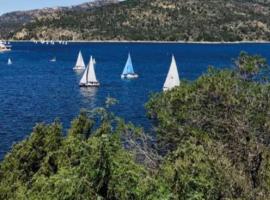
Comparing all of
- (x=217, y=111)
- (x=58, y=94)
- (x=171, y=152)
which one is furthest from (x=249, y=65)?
(x=58, y=94)

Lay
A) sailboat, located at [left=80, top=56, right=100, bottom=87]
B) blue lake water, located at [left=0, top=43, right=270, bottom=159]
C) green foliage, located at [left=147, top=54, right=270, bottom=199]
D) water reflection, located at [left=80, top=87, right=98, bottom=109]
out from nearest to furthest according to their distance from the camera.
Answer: green foliage, located at [left=147, top=54, right=270, bottom=199] → blue lake water, located at [left=0, top=43, right=270, bottom=159] → water reflection, located at [left=80, top=87, right=98, bottom=109] → sailboat, located at [left=80, top=56, right=100, bottom=87]

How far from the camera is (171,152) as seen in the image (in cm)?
2584

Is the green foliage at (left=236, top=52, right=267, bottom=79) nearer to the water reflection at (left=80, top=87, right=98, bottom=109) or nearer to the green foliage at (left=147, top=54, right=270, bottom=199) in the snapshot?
the green foliage at (left=147, top=54, right=270, bottom=199)

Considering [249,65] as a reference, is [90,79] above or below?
below

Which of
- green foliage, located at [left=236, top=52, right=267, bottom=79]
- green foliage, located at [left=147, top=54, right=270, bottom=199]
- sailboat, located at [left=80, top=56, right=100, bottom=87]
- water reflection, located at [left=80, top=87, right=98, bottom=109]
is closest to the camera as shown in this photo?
green foliage, located at [left=147, top=54, right=270, bottom=199]

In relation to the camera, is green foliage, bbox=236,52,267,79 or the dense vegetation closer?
the dense vegetation

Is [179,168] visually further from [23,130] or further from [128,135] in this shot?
[23,130]

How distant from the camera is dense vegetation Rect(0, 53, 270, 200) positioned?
16.1m

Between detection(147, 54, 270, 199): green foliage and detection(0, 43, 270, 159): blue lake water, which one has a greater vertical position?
detection(147, 54, 270, 199): green foliage

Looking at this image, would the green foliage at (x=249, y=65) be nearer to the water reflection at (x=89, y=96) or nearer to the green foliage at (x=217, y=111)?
the green foliage at (x=217, y=111)

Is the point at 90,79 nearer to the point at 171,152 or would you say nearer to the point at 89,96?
the point at 89,96

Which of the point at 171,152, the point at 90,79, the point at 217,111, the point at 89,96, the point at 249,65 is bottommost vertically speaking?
the point at 89,96

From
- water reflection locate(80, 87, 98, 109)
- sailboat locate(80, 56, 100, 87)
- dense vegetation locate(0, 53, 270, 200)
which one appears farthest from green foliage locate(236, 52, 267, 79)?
sailboat locate(80, 56, 100, 87)

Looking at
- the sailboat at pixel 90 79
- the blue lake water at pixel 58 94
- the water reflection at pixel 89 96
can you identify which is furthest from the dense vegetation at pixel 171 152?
the sailboat at pixel 90 79
